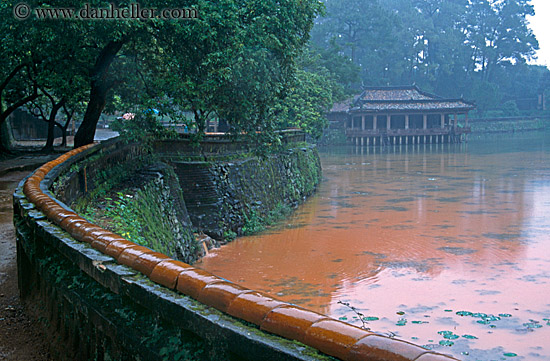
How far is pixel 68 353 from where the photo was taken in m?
4.27

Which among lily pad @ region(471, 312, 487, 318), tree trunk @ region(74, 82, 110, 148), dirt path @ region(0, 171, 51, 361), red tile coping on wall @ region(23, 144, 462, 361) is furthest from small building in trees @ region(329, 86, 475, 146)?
red tile coping on wall @ region(23, 144, 462, 361)

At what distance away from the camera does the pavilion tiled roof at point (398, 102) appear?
A: 2128 inches

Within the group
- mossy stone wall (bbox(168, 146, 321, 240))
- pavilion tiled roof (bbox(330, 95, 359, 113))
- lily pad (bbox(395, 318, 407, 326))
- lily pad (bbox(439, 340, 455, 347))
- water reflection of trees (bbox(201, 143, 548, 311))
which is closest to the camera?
lily pad (bbox(439, 340, 455, 347))

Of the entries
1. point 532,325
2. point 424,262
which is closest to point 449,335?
point 532,325

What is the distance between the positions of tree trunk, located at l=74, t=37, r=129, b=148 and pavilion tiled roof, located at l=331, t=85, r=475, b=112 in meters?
40.3

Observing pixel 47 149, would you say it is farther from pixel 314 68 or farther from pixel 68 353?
pixel 314 68

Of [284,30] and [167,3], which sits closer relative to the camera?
[167,3]

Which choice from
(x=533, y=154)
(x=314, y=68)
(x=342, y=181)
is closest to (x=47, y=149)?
(x=342, y=181)

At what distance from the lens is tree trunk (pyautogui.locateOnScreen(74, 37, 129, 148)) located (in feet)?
46.5

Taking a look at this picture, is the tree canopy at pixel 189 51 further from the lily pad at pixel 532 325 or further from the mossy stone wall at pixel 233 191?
the lily pad at pixel 532 325

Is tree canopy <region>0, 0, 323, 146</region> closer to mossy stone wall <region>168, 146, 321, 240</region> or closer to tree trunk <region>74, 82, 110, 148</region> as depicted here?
tree trunk <region>74, 82, 110, 148</region>

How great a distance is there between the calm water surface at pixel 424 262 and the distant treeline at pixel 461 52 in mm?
42017

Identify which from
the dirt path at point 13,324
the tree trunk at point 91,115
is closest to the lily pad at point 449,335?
the dirt path at point 13,324

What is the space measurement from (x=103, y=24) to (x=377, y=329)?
8439mm
